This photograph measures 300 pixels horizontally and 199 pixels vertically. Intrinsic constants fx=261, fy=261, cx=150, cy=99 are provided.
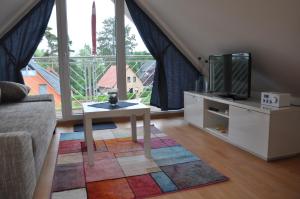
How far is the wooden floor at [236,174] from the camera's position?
200cm

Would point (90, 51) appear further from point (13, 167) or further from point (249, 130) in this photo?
point (13, 167)

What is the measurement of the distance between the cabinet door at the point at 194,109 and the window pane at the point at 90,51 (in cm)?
130

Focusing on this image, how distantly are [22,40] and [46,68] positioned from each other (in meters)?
0.63

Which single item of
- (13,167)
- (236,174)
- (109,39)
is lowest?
(236,174)

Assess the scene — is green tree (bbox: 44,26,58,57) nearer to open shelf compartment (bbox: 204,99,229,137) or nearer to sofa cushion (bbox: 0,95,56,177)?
sofa cushion (bbox: 0,95,56,177)

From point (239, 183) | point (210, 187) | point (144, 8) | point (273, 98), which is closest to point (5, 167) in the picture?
point (210, 187)

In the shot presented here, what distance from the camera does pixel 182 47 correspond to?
176 inches

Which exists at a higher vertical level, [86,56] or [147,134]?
[86,56]

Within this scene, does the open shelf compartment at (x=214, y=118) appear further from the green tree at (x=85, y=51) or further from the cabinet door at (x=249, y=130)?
the green tree at (x=85, y=51)

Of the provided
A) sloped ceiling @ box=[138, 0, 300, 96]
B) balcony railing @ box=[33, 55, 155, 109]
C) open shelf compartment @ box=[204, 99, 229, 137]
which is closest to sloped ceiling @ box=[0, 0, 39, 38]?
balcony railing @ box=[33, 55, 155, 109]

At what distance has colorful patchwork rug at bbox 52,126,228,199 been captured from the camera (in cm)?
206

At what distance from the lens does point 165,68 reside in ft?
14.6

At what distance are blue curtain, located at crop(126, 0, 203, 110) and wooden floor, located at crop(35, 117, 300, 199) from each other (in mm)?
1190

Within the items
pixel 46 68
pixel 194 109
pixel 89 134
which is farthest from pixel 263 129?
pixel 46 68
